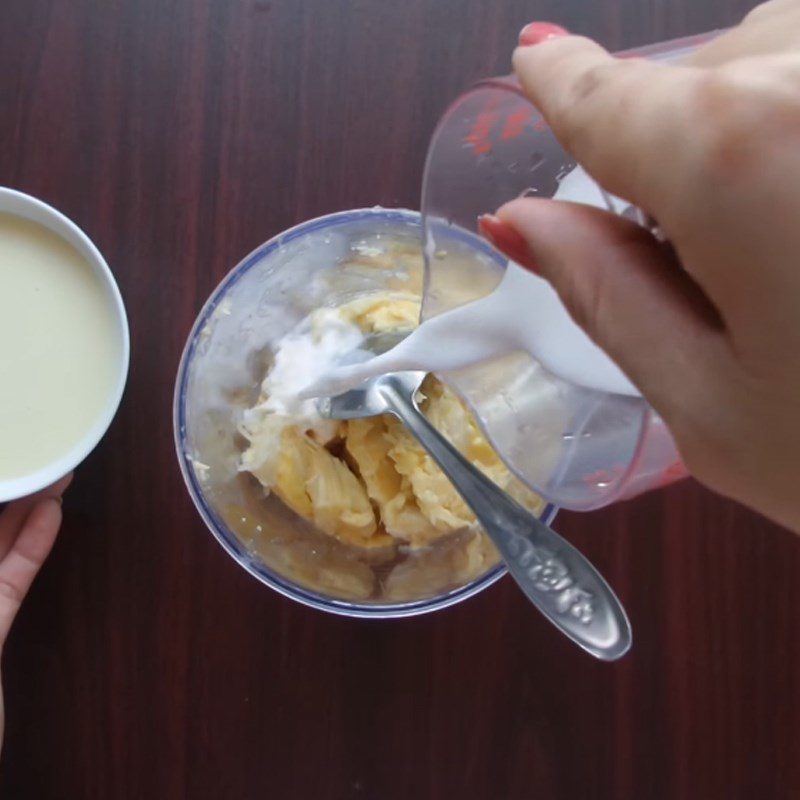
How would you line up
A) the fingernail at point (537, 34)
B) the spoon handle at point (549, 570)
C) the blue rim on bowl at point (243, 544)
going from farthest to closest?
the blue rim on bowl at point (243, 544) < the spoon handle at point (549, 570) < the fingernail at point (537, 34)

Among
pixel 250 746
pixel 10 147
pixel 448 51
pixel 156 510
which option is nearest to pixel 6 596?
pixel 156 510

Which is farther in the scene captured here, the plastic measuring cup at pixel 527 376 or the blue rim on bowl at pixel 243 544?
the blue rim on bowl at pixel 243 544

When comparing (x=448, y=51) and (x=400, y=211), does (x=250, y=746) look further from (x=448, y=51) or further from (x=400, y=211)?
(x=448, y=51)

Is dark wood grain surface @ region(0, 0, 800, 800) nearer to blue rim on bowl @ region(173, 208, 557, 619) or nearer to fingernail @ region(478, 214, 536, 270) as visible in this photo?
blue rim on bowl @ region(173, 208, 557, 619)

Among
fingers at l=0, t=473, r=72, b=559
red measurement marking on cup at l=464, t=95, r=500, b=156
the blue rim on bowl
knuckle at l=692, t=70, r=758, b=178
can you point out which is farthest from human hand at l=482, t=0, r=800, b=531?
fingers at l=0, t=473, r=72, b=559

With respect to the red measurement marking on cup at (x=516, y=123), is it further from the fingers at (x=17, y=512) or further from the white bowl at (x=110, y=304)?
the fingers at (x=17, y=512)

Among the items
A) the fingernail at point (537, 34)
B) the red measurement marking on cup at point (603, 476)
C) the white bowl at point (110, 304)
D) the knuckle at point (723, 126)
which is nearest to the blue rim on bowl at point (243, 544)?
the white bowl at point (110, 304)

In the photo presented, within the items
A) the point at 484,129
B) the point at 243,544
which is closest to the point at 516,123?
the point at 484,129
